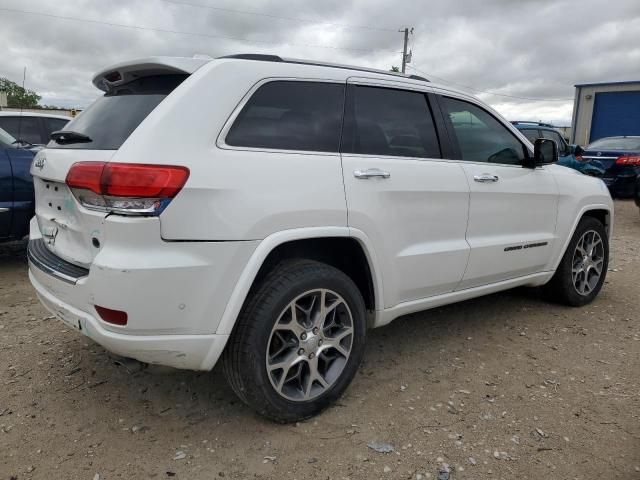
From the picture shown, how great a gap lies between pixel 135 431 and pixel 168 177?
136cm

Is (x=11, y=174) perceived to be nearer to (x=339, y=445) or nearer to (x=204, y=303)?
(x=204, y=303)

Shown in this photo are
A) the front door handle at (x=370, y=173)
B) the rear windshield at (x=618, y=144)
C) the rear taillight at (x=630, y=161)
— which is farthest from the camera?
the rear windshield at (x=618, y=144)

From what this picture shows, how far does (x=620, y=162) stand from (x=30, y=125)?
38.5ft

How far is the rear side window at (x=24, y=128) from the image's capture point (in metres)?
6.73

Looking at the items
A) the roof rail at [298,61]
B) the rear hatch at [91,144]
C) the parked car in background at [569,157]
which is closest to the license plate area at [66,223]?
the rear hatch at [91,144]

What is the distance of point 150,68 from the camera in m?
2.64

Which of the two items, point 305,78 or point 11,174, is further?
point 11,174

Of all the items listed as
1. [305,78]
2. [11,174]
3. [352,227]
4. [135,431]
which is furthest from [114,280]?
[11,174]

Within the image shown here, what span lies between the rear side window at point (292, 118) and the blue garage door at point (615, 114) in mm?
25853

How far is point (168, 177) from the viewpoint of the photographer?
2.21 m

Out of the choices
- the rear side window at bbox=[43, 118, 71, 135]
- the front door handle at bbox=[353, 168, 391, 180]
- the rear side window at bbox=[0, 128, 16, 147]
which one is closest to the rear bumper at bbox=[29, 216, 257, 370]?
the front door handle at bbox=[353, 168, 391, 180]

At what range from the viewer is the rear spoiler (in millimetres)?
2553

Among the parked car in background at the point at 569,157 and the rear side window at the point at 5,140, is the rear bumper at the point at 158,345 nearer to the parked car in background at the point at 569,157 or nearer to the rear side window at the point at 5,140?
the rear side window at the point at 5,140

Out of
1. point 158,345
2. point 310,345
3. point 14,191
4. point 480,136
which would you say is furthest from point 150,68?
point 14,191
